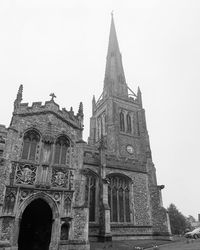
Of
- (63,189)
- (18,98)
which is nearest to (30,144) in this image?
(18,98)

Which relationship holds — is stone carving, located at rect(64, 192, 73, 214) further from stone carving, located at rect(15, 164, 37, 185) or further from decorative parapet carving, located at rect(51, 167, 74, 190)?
stone carving, located at rect(15, 164, 37, 185)

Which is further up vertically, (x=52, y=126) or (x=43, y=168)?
(x=52, y=126)

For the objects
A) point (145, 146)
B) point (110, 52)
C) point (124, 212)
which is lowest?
point (124, 212)

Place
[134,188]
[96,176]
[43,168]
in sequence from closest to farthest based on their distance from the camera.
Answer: [43,168] → [96,176] → [134,188]

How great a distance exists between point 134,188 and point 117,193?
81.2 inches

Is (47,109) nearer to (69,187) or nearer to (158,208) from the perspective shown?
(69,187)

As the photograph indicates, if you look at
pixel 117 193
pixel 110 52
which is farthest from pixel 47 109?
pixel 110 52

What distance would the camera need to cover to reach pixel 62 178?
16.4m

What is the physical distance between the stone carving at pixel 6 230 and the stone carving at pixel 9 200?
59cm

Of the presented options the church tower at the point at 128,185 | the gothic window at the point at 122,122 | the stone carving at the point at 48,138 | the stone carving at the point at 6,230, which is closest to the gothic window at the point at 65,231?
the stone carving at the point at 6,230

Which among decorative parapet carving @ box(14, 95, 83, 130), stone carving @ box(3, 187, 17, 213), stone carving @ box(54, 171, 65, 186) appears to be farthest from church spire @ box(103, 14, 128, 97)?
stone carving @ box(3, 187, 17, 213)

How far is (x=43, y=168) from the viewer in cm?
1614

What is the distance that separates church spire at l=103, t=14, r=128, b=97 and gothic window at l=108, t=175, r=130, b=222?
18140 millimetres

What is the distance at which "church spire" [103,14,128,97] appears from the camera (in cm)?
3989
